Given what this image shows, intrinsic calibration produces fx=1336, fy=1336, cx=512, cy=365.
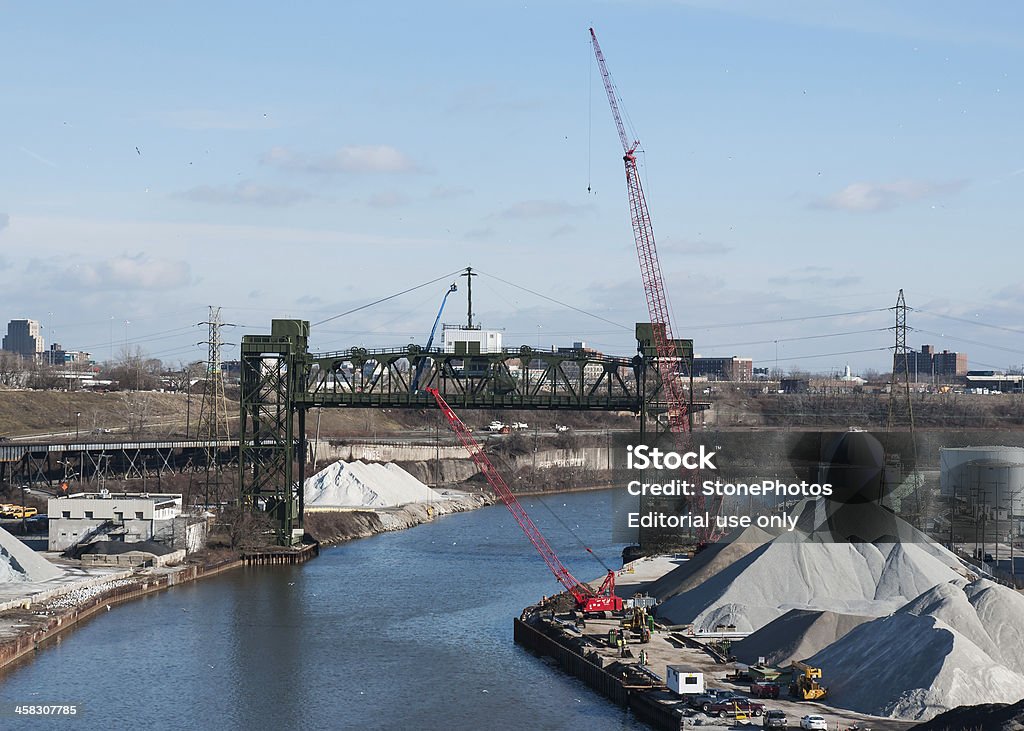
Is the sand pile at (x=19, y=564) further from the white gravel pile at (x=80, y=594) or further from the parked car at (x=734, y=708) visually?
the parked car at (x=734, y=708)

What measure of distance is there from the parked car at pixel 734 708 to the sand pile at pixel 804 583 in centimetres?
1283

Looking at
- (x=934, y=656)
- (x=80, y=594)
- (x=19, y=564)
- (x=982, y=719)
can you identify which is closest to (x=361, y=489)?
(x=19, y=564)

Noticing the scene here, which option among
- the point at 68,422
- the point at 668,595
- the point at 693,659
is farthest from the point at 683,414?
the point at 68,422

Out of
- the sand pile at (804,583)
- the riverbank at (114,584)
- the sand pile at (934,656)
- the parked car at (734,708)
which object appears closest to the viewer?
the parked car at (734,708)

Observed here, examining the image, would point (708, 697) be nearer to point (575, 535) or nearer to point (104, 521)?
point (104, 521)

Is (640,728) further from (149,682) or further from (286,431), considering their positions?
(286,431)

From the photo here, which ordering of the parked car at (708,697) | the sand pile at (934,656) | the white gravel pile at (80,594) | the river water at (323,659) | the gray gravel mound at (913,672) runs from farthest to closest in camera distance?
the white gravel pile at (80,594) → the river water at (323,659) → the parked car at (708,697) → the sand pile at (934,656) → the gray gravel mound at (913,672)

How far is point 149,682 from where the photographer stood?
49125 mm

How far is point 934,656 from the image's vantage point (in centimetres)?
4356

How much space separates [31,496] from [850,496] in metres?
61.4

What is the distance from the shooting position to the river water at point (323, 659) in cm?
4500

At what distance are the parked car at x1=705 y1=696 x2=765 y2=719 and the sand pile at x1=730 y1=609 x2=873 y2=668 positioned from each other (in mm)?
6176

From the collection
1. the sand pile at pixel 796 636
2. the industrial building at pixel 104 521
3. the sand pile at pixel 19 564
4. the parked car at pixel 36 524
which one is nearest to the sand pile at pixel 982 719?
the sand pile at pixel 796 636

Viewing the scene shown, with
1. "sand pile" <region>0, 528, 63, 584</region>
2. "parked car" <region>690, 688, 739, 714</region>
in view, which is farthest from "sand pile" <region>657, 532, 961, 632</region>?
"sand pile" <region>0, 528, 63, 584</region>
